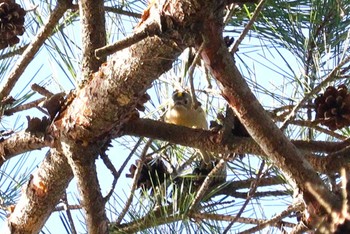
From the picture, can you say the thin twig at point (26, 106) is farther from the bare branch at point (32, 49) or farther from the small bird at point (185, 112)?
the small bird at point (185, 112)

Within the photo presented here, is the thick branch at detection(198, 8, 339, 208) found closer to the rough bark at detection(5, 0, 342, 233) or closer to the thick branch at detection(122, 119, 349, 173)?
the rough bark at detection(5, 0, 342, 233)

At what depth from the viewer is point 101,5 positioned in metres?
0.94

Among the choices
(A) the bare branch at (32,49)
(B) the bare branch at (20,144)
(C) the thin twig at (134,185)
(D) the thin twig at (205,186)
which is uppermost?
(A) the bare branch at (32,49)

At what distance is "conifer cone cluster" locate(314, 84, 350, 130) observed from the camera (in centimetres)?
91

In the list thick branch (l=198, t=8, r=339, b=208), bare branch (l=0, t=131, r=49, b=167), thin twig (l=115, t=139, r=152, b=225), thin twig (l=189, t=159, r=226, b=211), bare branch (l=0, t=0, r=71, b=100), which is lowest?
thick branch (l=198, t=8, r=339, b=208)

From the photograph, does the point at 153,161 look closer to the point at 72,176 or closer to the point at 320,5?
the point at 72,176

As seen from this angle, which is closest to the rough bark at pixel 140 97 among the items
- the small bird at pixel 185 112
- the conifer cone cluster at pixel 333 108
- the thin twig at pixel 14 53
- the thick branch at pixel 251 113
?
the thick branch at pixel 251 113

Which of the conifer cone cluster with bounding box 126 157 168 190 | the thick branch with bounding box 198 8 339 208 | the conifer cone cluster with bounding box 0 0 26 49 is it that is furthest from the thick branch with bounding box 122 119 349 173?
the conifer cone cluster with bounding box 0 0 26 49

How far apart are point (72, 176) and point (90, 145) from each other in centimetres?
9

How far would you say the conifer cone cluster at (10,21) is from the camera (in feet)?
3.93

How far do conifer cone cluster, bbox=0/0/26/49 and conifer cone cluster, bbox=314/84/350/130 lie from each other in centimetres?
56

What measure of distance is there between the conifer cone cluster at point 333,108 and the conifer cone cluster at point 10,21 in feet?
1.84

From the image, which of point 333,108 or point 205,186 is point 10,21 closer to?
point 205,186

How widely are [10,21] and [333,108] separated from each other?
0.60 meters
